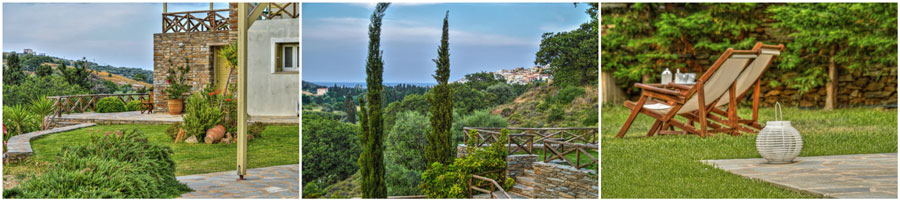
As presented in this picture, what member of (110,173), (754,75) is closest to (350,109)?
(110,173)

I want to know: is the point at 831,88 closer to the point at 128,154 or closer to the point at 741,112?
the point at 741,112

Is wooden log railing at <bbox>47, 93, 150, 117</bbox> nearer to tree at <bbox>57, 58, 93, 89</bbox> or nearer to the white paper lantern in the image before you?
tree at <bbox>57, 58, 93, 89</bbox>

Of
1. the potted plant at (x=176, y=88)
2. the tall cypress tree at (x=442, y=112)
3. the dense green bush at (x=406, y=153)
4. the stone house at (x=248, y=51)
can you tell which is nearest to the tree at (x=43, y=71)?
the stone house at (x=248, y=51)

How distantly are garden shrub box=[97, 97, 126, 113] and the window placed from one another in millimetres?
1761

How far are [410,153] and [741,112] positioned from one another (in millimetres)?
6542

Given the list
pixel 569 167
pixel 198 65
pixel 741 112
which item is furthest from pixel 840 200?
pixel 198 65

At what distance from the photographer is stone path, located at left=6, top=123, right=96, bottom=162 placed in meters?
5.34

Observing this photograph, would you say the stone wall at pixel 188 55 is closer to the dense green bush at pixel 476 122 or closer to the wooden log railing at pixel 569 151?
the dense green bush at pixel 476 122

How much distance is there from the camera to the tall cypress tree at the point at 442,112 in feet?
14.4

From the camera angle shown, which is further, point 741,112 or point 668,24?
point 668,24

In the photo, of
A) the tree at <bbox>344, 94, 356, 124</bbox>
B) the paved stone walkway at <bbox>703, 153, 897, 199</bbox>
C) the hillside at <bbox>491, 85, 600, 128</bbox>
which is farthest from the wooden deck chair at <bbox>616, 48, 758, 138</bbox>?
the tree at <bbox>344, 94, 356, 124</bbox>

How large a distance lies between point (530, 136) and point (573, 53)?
628mm

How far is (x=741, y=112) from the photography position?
30.5ft

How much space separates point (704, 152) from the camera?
5.62 metres
